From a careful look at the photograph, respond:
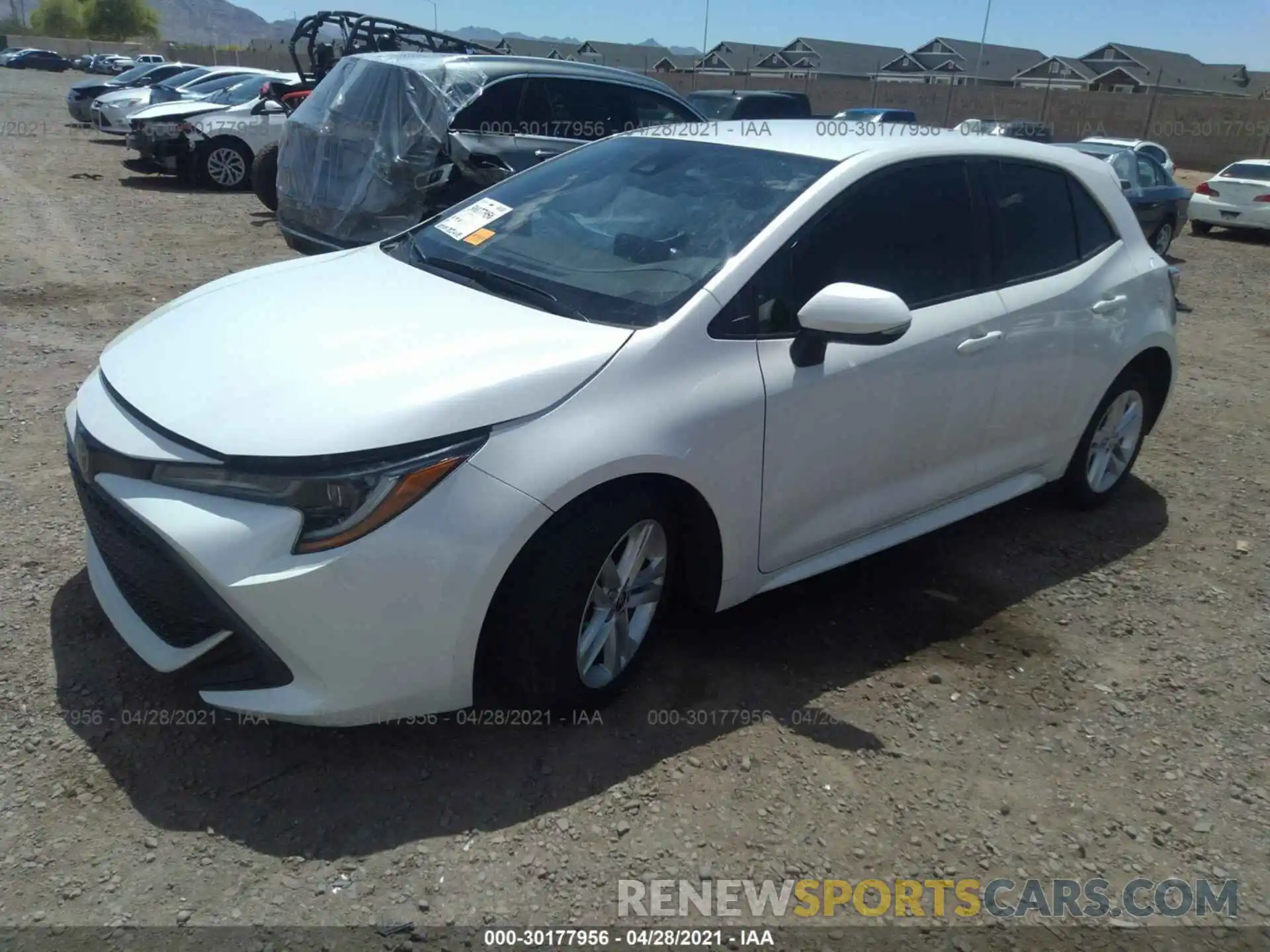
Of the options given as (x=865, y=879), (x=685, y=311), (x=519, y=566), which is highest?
(x=685, y=311)

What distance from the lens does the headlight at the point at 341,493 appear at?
7.98ft

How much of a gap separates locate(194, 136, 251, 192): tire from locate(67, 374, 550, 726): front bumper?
42.2 ft

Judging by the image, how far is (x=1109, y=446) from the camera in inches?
188

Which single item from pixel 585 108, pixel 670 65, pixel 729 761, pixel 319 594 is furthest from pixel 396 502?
pixel 670 65

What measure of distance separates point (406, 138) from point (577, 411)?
210 inches

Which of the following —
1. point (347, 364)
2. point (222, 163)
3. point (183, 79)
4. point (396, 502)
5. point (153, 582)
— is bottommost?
point (153, 582)

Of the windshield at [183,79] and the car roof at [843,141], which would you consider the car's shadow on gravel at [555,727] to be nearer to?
the car roof at [843,141]

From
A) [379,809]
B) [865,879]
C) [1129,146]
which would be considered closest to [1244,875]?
[865,879]

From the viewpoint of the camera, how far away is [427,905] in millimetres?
2371

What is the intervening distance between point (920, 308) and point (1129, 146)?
40.1 ft

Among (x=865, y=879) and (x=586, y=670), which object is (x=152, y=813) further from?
(x=865, y=879)

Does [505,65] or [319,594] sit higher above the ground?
[505,65]

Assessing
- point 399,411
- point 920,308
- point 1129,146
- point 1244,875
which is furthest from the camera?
point 1129,146

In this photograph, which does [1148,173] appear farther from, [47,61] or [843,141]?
[47,61]
